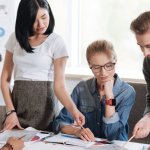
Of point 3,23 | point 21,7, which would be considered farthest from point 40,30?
point 3,23

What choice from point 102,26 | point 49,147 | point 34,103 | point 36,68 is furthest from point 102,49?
point 102,26

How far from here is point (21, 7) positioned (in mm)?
1835

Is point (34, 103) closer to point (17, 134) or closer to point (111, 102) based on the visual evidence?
point (17, 134)

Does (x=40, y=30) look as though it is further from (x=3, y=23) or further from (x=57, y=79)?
(x=3, y=23)

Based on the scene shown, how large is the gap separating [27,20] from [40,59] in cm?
23

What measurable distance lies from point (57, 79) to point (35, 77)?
136 millimetres

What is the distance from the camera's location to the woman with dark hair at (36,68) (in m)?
1.82

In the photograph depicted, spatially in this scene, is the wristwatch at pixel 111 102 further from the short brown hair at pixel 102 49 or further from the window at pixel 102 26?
the window at pixel 102 26

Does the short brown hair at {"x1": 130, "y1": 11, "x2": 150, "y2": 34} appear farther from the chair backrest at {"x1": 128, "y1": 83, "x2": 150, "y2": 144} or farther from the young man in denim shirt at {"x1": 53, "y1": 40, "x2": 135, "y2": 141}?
the chair backrest at {"x1": 128, "y1": 83, "x2": 150, "y2": 144}

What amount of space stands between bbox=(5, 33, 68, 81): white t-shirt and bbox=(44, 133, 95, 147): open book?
41cm

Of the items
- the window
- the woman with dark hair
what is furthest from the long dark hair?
the window

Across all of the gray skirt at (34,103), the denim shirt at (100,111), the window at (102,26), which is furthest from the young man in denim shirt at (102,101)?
the window at (102,26)

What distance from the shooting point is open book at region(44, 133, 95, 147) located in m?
1.50

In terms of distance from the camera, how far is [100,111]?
179 centimetres
